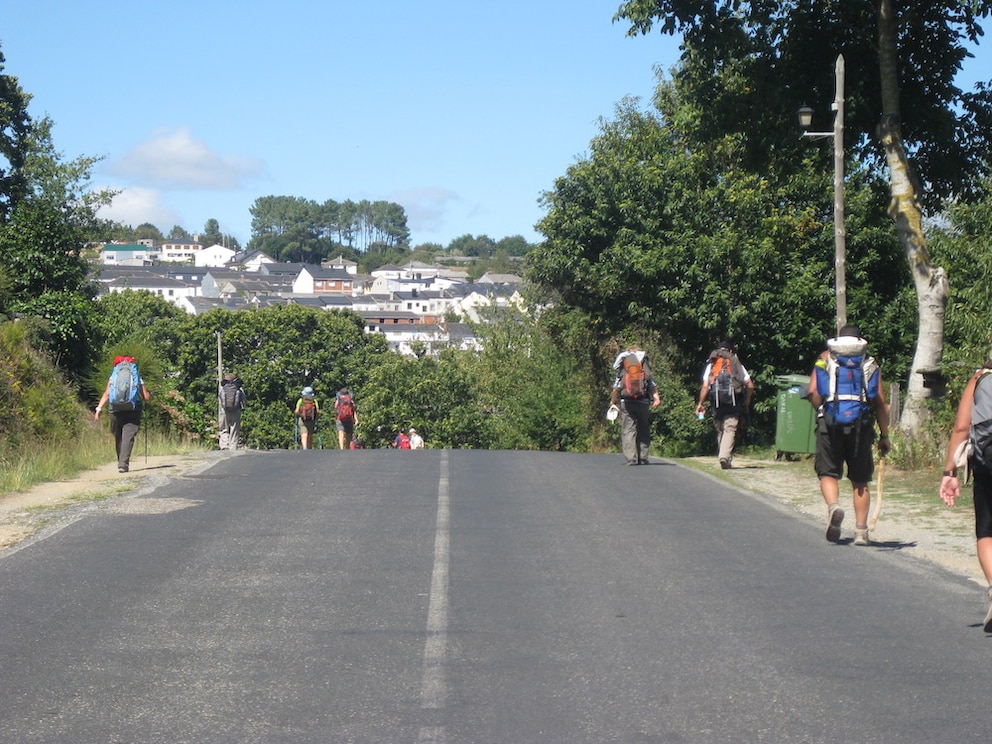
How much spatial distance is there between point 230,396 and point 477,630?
60.0 ft

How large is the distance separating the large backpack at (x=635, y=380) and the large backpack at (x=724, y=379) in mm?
912

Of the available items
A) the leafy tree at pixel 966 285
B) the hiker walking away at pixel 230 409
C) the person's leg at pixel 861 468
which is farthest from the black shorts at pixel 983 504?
the hiker walking away at pixel 230 409

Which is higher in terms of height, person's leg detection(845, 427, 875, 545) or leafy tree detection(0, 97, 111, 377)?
leafy tree detection(0, 97, 111, 377)

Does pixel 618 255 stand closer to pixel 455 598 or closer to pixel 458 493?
pixel 458 493

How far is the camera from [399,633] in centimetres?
723

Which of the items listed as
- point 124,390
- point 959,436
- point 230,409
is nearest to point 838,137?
point 124,390

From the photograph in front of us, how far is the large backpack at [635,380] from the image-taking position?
1769 cm

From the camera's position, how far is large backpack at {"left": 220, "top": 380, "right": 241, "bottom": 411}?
24.9 meters

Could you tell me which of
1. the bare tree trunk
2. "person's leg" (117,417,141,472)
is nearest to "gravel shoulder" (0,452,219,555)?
"person's leg" (117,417,141,472)

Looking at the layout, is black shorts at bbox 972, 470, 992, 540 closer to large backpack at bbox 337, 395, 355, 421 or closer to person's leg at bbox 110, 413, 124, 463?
person's leg at bbox 110, 413, 124, 463

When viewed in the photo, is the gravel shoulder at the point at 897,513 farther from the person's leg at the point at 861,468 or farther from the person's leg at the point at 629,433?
the person's leg at the point at 629,433

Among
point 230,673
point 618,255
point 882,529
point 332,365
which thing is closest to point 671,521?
point 882,529

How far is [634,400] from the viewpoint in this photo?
17828mm

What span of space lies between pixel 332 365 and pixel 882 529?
63.4m
